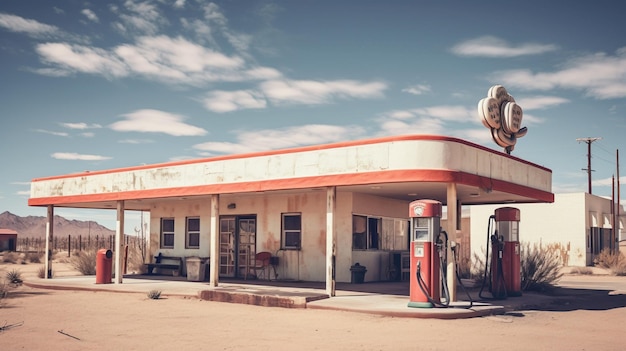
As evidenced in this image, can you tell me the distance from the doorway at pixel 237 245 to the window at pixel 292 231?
138 cm

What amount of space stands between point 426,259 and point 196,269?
10879mm

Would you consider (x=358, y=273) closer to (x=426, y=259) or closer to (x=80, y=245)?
(x=426, y=259)

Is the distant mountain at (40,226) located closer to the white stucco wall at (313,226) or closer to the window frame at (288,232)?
the white stucco wall at (313,226)

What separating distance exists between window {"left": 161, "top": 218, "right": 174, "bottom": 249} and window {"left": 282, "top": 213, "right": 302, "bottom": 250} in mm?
5986

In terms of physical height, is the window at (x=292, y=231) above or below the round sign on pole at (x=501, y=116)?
below

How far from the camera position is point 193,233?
2533 cm

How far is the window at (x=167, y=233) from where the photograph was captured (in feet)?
86.0

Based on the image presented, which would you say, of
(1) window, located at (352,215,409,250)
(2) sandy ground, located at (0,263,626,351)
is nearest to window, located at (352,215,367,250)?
(1) window, located at (352,215,409,250)

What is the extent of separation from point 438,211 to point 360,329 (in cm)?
346

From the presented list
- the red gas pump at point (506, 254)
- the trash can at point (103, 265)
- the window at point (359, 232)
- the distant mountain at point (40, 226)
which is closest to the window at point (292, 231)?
the window at point (359, 232)

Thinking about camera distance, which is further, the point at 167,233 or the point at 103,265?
the point at 167,233

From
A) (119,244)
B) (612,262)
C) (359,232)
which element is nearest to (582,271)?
(612,262)

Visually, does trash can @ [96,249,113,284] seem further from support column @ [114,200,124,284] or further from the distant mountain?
the distant mountain

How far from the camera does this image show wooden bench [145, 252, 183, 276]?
82.2ft
